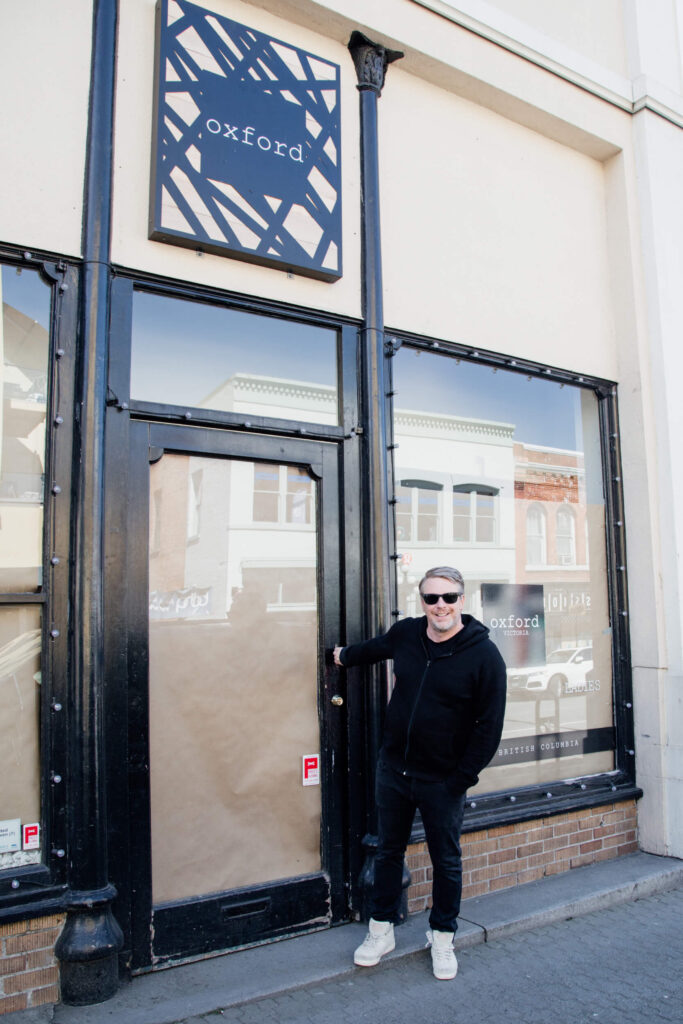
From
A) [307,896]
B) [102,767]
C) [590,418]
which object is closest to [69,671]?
[102,767]

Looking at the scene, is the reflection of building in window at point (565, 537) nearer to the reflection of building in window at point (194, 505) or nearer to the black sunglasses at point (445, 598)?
the black sunglasses at point (445, 598)

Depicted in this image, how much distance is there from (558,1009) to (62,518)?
306 centimetres

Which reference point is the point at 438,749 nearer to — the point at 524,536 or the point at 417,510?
the point at 417,510

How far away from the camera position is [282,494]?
445cm

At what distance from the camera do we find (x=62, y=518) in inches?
145

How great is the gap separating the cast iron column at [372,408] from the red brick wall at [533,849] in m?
0.45

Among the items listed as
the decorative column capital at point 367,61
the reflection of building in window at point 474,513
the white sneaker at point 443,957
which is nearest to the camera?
the white sneaker at point 443,957

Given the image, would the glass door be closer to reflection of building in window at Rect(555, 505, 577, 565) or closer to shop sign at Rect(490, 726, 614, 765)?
shop sign at Rect(490, 726, 614, 765)

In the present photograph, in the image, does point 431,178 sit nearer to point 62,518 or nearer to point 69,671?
point 62,518

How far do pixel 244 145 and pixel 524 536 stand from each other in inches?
118

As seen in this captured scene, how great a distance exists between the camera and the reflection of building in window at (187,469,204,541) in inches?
162

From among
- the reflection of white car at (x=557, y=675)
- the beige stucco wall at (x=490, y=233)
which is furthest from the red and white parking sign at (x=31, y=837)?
the beige stucco wall at (x=490, y=233)

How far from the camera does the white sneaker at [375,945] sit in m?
3.84

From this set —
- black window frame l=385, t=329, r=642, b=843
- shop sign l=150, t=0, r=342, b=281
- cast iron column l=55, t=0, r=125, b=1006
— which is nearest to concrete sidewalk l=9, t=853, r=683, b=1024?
cast iron column l=55, t=0, r=125, b=1006
